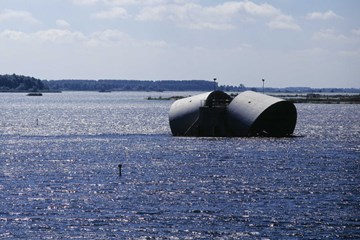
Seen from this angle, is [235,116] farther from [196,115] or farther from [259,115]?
[196,115]

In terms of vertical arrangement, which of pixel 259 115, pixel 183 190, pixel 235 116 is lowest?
pixel 183 190

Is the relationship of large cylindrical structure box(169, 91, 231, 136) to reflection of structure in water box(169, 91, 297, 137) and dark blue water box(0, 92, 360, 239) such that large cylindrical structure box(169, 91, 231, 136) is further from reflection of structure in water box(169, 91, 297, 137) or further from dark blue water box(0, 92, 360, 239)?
dark blue water box(0, 92, 360, 239)

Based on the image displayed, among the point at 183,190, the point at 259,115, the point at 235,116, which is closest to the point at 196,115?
the point at 235,116

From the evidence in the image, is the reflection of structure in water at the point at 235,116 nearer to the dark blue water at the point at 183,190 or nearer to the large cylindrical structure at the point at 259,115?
the large cylindrical structure at the point at 259,115

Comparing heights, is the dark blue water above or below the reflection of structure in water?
below

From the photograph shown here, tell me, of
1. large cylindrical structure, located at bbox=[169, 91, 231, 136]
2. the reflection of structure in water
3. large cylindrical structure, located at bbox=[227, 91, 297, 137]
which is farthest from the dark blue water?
large cylindrical structure, located at bbox=[169, 91, 231, 136]

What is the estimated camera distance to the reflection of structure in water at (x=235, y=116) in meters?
113

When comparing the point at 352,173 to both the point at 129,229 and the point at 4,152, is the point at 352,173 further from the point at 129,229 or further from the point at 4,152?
the point at 4,152

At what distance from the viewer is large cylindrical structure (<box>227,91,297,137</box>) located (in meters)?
113

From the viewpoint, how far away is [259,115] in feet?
366

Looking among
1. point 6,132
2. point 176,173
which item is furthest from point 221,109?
point 6,132

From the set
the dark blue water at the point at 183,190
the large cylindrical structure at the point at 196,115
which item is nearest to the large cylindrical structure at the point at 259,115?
the large cylindrical structure at the point at 196,115

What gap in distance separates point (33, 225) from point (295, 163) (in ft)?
138

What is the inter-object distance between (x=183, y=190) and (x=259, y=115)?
48.5 metres
